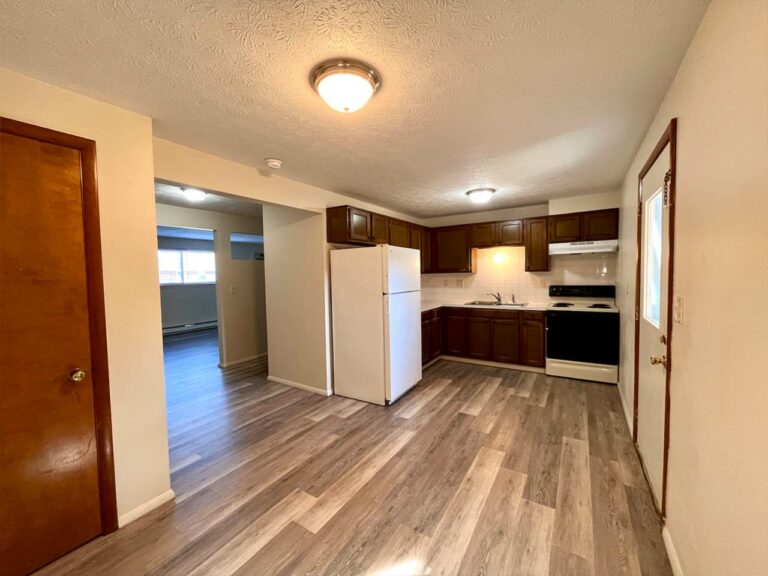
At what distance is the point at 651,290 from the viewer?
2.15 meters

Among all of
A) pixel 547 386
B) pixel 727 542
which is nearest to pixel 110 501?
pixel 727 542

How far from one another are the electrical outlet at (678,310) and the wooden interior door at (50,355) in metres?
2.97

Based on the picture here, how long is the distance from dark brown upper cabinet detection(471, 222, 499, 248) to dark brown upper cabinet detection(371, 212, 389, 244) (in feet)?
5.03

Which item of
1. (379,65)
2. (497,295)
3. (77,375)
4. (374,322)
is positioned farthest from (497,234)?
(77,375)

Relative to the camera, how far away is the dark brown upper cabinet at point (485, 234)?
15.4 ft

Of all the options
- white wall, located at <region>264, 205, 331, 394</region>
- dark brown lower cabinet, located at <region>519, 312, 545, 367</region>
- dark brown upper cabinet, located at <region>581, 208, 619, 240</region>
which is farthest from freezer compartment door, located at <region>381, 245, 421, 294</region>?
dark brown upper cabinet, located at <region>581, 208, 619, 240</region>

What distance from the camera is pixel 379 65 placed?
4.85 ft

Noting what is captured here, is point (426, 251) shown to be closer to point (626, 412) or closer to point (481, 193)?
point (481, 193)

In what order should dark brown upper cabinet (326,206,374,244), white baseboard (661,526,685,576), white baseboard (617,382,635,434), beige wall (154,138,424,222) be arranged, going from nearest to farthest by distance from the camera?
white baseboard (661,526,685,576), beige wall (154,138,424,222), white baseboard (617,382,635,434), dark brown upper cabinet (326,206,374,244)

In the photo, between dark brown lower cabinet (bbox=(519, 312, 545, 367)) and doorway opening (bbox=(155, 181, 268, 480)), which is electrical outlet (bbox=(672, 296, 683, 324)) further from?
doorway opening (bbox=(155, 181, 268, 480))

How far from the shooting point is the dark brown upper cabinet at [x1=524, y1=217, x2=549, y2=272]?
4.34 m

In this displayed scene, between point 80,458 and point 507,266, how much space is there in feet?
16.5

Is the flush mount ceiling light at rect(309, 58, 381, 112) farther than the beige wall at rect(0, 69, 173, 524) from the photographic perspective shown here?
No

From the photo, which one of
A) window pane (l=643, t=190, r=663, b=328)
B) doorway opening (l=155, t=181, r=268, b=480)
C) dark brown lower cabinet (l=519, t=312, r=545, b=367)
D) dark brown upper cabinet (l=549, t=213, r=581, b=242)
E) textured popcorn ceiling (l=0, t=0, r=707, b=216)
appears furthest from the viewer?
dark brown lower cabinet (l=519, t=312, r=545, b=367)
